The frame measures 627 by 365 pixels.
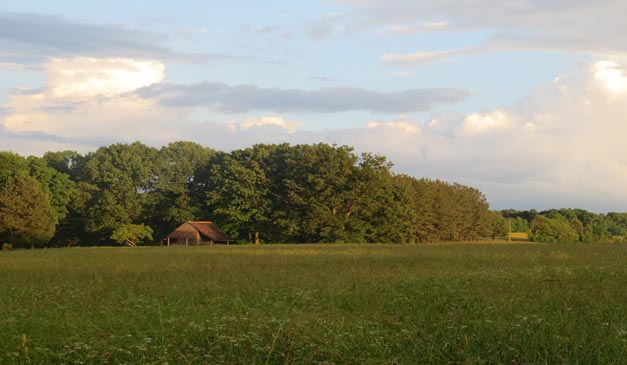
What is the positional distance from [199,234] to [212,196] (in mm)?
5554

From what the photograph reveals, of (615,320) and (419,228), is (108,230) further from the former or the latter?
(615,320)

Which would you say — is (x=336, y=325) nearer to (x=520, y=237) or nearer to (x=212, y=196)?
(x=212, y=196)

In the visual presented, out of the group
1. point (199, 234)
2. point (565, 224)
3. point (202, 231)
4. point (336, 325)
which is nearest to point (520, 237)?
point (565, 224)

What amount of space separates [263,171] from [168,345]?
249 feet

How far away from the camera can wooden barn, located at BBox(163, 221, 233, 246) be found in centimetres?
8150

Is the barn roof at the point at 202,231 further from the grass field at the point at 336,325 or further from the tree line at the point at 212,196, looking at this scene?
the grass field at the point at 336,325

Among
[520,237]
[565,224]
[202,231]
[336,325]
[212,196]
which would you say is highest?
[212,196]

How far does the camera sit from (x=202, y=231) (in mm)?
81812

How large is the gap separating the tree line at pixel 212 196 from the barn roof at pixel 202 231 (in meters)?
1.50

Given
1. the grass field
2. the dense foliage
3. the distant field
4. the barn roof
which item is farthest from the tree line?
the grass field

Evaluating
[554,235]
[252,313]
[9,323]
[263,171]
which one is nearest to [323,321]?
[252,313]

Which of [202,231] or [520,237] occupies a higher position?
[202,231]

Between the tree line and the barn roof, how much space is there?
1.50 metres

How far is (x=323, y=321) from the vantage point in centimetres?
1027
